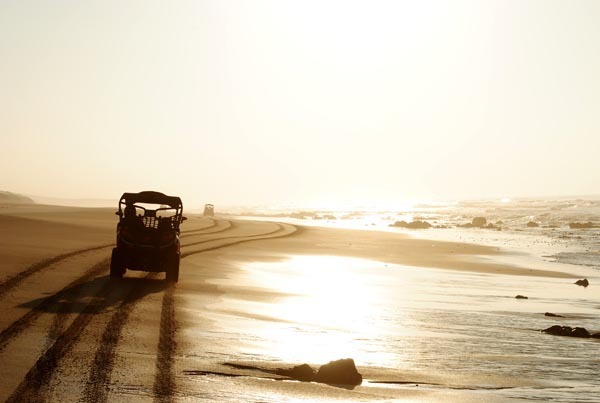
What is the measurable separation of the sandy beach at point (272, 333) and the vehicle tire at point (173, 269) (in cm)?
33

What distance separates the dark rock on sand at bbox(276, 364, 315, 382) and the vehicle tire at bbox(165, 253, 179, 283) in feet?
33.4

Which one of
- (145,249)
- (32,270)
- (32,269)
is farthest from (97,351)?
(32,269)

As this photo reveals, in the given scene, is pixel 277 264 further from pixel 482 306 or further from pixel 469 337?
pixel 469 337

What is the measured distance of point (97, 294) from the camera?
1684cm

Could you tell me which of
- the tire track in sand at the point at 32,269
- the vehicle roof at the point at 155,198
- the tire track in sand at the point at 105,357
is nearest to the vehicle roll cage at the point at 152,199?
the vehicle roof at the point at 155,198

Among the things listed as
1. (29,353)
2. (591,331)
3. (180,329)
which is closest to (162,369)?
(29,353)

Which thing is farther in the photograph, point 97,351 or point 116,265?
point 116,265

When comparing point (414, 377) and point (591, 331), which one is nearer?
point (414, 377)

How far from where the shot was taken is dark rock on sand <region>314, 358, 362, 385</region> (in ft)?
32.9

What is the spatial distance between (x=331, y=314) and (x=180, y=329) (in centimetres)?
415

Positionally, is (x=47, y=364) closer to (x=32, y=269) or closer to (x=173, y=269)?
(x=173, y=269)

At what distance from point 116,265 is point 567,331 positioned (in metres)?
12.3

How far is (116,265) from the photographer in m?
20.1

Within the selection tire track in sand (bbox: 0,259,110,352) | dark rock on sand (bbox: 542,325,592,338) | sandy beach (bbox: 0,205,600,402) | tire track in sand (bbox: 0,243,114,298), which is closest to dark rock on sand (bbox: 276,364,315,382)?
sandy beach (bbox: 0,205,600,402)
